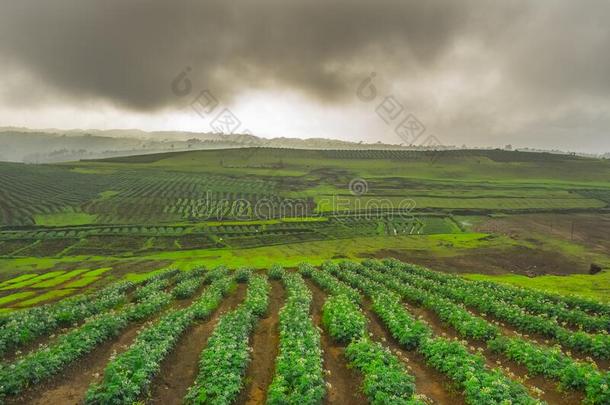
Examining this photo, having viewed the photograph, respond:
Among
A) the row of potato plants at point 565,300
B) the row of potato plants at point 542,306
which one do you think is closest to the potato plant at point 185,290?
the row of potato plants at point 542,306

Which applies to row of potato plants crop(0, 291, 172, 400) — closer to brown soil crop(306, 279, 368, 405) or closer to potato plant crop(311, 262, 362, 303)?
brown soil crop(306, 279, 368, 405)

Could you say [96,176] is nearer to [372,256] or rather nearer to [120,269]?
[120,269]

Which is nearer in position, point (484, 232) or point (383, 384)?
point (383, 384)

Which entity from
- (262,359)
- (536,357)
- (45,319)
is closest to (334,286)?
(262,359)

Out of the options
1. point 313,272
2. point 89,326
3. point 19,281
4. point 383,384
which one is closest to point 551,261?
point 313,272

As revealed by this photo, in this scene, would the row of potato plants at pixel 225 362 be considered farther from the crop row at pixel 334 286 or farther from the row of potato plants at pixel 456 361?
the crop row at pixel 334 286
